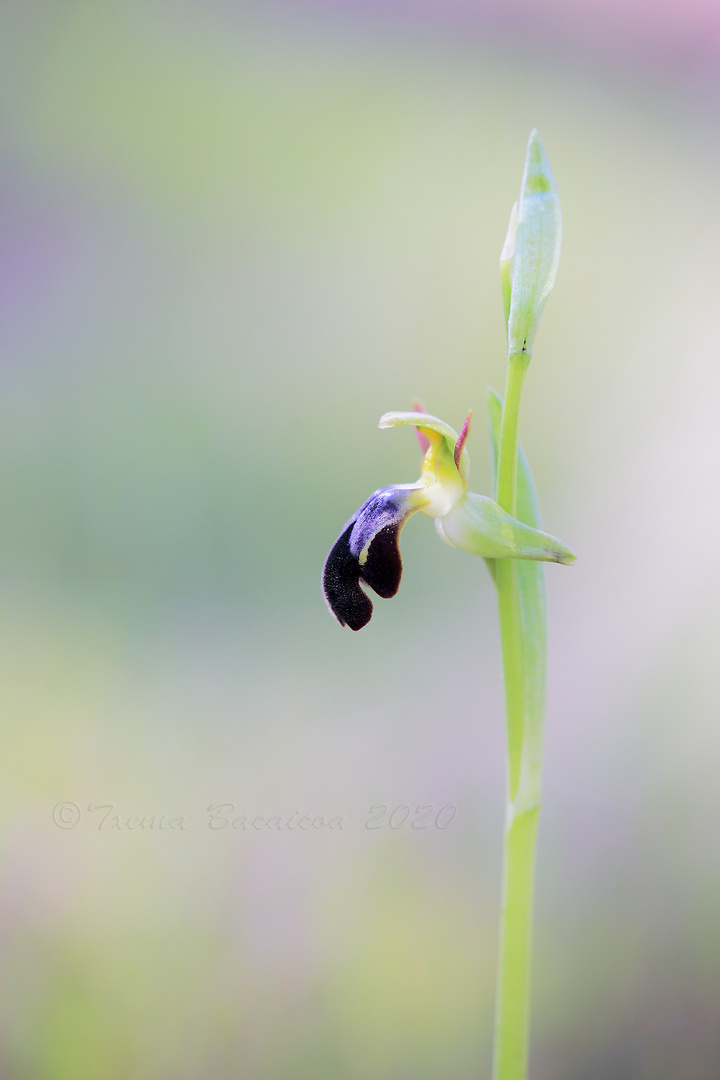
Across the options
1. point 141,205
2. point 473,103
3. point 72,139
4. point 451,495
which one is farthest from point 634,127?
point 451,495

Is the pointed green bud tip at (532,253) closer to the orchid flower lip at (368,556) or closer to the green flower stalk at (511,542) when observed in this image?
the green flower stalk at (511,542)

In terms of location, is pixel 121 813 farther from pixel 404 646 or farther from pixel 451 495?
pixel 451 495

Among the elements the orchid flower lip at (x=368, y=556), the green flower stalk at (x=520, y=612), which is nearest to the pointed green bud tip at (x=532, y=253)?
the green flower stalk at (x=520, y=612)

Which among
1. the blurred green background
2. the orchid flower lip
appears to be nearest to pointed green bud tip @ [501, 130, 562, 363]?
the orchid flower lip

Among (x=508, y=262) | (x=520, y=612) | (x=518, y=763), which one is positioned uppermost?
(x=508, y=262)

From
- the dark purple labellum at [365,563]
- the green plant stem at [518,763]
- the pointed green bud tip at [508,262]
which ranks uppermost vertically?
the pointed green bud tip at [508,262]

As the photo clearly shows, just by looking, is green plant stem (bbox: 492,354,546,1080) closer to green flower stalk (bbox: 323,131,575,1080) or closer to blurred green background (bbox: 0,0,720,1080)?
green flower stalk (bbox: 323,131,575,1080)

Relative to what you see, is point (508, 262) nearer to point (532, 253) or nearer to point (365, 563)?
point (532, 253)

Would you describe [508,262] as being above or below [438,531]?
above

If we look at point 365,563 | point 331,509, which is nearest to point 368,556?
point 365,563
